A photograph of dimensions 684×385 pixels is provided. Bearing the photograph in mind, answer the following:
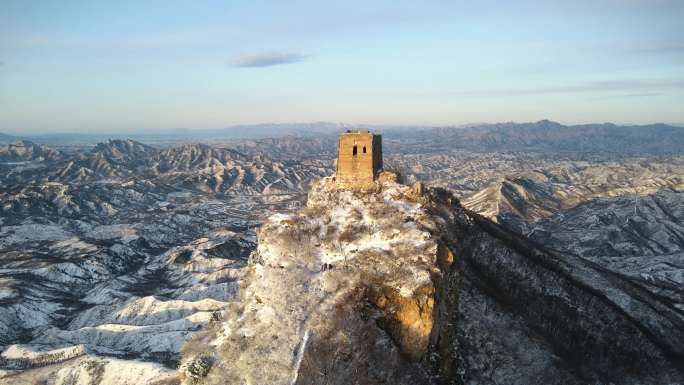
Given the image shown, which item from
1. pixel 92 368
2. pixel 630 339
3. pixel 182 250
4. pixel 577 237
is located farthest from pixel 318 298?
pixel 577 237

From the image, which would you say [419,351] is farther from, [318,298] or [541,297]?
[541,297]

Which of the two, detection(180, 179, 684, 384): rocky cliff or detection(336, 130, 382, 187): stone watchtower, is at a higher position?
detection(336, 130, 382, 187): stone watchtower

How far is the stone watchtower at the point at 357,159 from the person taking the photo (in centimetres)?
5403

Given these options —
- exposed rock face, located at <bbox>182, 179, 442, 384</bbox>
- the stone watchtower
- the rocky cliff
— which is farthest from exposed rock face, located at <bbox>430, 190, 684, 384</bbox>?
the stone watchtower

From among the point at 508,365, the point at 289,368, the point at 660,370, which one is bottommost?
the point at 660,370

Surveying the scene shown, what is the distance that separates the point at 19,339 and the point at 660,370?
350 feet

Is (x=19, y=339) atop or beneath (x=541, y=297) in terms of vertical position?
beneath

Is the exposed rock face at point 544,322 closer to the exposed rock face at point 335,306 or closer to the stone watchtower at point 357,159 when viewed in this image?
the exposed rock face at point 335,306

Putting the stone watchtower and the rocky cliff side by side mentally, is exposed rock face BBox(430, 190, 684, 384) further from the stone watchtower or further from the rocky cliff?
the stone watchtower

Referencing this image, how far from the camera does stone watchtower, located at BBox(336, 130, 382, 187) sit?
5403 centimetres

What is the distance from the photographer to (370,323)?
128 ft

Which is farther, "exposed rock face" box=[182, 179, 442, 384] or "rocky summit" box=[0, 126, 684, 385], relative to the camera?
"rocky summit" box=[0, 126, 684, 385]

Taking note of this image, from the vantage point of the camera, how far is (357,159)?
54656mm

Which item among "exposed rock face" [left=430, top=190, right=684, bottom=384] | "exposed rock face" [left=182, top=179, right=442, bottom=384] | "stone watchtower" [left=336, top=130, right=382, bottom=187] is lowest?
"exposed rock face" [left=430, top=190, right=684, bottom=384]
